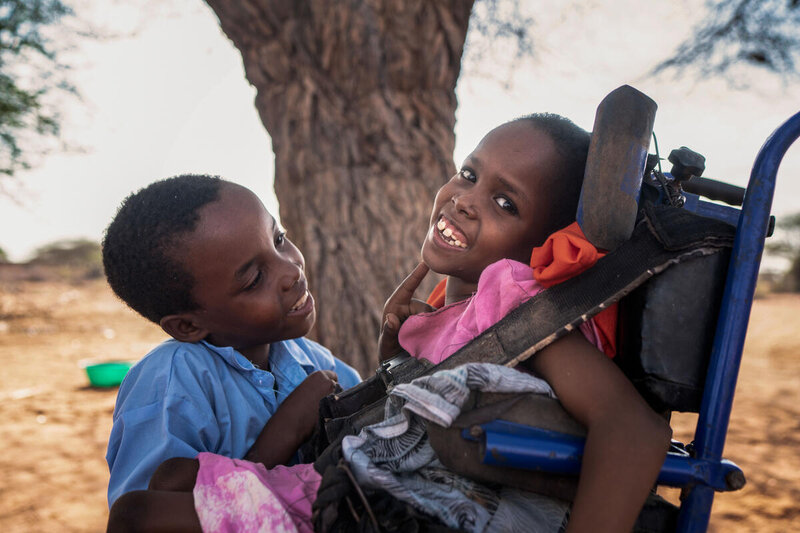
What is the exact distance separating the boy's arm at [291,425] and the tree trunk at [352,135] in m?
1.81

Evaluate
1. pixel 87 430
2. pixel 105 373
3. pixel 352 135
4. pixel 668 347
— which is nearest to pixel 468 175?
pixel 668 347

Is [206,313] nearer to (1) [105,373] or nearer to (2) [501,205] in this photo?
(2) [501,205]

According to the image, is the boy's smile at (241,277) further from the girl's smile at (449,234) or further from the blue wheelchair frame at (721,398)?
the blue wheelchair frame at (721,398)

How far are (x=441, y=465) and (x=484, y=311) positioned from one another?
0.40 meters

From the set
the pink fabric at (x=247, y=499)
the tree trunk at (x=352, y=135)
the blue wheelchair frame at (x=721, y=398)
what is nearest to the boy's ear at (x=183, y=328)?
the pink fabric at (x=247, y=499)

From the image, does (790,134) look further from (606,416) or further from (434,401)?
(434,401)

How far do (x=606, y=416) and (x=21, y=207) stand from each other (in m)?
11.1

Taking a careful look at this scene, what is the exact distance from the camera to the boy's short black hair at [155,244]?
5.24ft

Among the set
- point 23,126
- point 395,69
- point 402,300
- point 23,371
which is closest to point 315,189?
point 395,69

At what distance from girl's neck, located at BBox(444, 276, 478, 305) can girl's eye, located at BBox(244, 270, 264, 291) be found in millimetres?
631

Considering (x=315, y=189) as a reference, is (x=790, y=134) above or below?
above

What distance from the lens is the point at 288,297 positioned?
172cm

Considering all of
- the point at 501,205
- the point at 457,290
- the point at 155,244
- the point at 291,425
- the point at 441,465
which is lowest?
the point at 291,425

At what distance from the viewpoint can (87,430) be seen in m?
5.73
